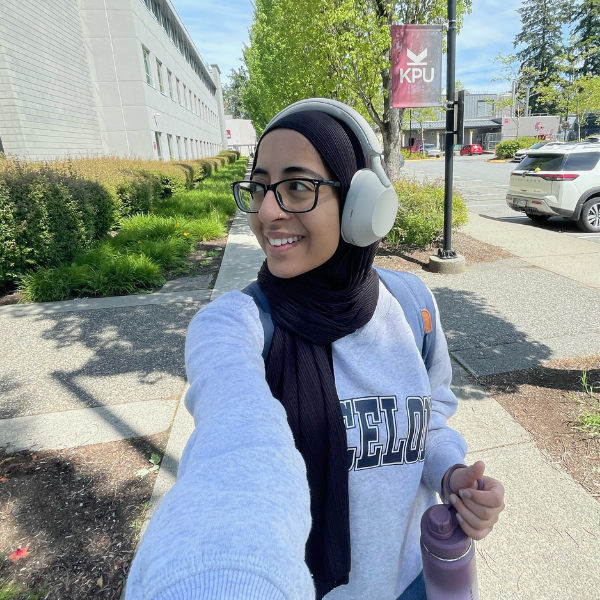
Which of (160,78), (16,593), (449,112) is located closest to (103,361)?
(16,593)

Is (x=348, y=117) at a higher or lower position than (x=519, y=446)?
higher

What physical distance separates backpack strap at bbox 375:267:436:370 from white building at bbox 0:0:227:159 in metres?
12.9

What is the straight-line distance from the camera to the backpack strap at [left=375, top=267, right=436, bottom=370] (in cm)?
128

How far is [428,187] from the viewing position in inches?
318

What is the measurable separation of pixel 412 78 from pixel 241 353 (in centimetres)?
664

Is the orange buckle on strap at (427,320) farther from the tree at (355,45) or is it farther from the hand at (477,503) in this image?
the tree at (355,45)

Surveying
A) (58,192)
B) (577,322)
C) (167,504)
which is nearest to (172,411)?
(167,504)

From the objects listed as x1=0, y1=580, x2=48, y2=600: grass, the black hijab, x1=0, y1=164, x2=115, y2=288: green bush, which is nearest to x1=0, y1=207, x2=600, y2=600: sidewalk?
x1=0, y1=580, x2=48, y2=600: grass

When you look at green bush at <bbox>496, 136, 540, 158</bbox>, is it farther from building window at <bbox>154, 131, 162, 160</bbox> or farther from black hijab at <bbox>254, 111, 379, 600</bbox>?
black hijab at <bbox>254, 111, 379, 600</bbox>

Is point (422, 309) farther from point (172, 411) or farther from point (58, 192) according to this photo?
point (58, 192)

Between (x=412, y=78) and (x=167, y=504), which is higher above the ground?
(x=412, y=78)

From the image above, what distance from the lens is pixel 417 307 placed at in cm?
130

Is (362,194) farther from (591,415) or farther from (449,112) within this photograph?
(449,112)

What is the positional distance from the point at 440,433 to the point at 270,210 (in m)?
0.83
